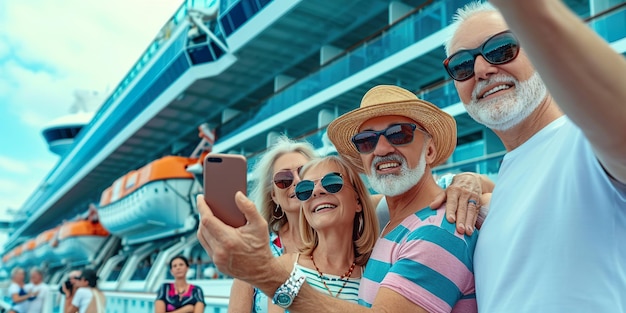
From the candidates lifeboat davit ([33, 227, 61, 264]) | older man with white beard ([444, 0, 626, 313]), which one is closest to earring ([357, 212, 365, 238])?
older man with white beard ([444, 0, 626, 313])

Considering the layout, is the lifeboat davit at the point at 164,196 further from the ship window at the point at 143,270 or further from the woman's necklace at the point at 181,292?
the woman's necklace at the point at 181,292

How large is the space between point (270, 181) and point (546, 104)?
1.66 meters

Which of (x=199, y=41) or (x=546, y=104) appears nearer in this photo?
(x=546, y=104)

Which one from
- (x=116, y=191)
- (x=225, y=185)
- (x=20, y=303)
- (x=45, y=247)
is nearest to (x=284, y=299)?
(x=225, y=185)

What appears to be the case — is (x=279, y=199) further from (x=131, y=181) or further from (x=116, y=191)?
(x=116, y=191)

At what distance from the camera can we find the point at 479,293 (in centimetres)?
145

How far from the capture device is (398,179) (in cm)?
177

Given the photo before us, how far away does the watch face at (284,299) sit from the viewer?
4.39 ft

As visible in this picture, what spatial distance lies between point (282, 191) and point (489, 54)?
1.38m

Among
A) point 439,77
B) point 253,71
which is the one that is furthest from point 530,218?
point 253,71

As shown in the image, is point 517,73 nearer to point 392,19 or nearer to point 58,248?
point 392,19

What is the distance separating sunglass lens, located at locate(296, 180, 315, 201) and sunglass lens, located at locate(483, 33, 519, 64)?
790 millimetres

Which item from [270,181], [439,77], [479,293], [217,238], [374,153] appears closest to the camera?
[217,238]

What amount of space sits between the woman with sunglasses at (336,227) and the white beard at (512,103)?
0.65 metres
